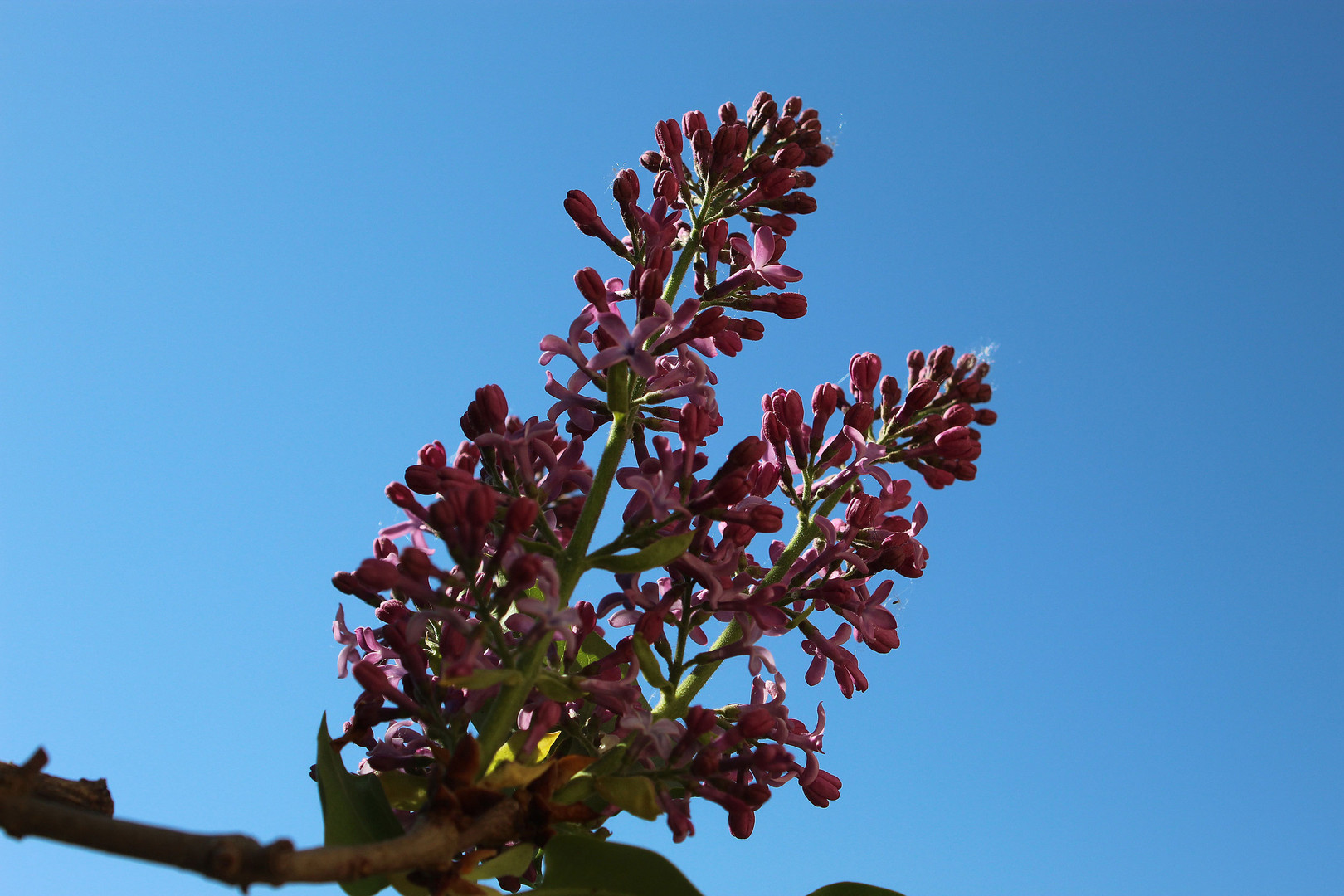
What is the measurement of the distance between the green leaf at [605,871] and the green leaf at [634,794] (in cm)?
10

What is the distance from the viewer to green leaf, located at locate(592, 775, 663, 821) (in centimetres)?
204

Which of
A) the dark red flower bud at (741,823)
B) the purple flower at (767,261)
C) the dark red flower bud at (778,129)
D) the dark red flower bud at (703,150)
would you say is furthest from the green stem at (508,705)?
the dark red flower bud at (778,129)

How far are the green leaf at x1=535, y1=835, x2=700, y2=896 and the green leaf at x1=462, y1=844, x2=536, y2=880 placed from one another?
0.16 ft

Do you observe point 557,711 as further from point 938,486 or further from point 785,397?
point 938,486

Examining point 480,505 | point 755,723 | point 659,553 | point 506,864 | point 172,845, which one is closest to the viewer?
point 172,845

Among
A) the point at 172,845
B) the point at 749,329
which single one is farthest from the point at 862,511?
the point at 172,845

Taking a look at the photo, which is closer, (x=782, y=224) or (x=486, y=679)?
(x=486, y=679)

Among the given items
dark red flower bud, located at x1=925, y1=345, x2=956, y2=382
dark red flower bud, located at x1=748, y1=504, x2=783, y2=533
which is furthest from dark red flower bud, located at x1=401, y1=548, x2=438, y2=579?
dark red flower bud, located at x1=925, y1=345, x2=956, y2=382

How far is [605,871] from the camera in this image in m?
1.99

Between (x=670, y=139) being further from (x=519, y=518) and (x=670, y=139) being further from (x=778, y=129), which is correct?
(x=519, y=518)

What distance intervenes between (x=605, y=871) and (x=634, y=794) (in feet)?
0.52

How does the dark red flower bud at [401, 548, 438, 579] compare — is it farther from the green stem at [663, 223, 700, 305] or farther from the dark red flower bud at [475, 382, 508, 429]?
the green stem at [663, 223, 700, 305]

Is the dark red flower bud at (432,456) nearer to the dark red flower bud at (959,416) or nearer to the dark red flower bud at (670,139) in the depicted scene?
the dark red flower bud at (670,139)

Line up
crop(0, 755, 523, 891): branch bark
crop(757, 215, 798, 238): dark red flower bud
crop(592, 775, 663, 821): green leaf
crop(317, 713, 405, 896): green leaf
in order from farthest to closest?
crop(757, 215, 798, 238): dark red flower bud
crop(592, 775, 663, 821): green leaf
crop(317, 713, 405, 896): green leaf
crop(0, 755, 523, 891): branch bark
